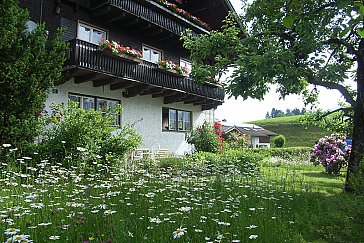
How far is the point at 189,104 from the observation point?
17.9m

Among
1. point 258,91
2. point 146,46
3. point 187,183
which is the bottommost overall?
point 187,183

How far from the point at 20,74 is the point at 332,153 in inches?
462

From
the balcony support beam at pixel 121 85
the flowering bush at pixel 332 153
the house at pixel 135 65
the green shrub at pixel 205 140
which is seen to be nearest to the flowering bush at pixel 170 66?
the house at pixel 135 65

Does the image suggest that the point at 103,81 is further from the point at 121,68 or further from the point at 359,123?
the point at 359,123

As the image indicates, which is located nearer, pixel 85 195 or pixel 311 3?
pixel 85 195

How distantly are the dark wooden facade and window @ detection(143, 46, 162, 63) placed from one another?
0.99 ft

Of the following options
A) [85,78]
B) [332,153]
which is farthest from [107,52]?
[332,153]

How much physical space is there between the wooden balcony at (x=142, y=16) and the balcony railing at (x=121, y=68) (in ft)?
6.86

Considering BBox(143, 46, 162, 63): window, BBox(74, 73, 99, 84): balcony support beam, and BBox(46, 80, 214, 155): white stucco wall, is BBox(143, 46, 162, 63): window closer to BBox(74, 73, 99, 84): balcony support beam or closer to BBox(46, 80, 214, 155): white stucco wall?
BBox(46, 80, 214, 155): white stucco wall

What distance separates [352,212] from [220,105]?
52.6 ft

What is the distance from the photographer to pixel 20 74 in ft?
22.7

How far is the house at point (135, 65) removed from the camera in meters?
11.2

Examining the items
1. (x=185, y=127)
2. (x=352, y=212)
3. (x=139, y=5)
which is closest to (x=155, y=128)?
(x=185, y=127)

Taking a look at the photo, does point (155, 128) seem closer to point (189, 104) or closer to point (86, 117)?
point (189, 104)
